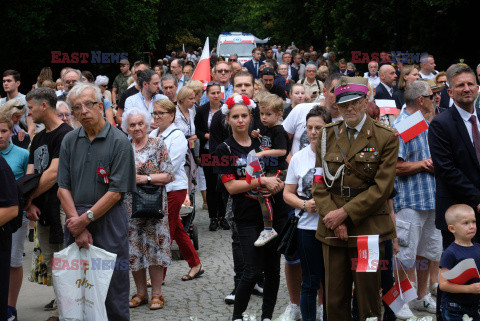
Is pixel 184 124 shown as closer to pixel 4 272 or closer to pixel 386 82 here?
pixel 386 82

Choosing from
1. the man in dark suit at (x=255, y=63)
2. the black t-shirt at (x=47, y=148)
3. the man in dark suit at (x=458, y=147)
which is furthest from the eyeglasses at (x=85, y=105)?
the man in dark suit at (x=255, y=63)

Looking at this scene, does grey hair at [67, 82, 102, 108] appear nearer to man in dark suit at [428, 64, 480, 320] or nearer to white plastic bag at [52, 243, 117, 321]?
white plastic bag at [52, 243, 117, 321]

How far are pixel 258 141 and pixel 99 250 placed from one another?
1960 mm

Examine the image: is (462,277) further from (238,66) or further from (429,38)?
(429,38)

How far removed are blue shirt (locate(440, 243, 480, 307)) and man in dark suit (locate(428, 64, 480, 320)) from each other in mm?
261

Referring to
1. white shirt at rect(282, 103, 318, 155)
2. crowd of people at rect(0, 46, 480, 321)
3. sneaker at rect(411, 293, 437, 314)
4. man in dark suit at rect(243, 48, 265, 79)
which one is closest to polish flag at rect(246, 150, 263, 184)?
crowd of people at rect(0, 46, 480, 321)

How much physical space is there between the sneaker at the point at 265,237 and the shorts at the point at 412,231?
147 cm

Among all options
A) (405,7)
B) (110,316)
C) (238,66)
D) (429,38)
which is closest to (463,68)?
(110,316)

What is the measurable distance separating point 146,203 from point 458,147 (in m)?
3.18

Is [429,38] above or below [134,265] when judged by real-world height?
above

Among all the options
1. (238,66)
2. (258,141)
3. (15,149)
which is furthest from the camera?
(238,66)

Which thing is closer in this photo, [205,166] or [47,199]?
[47,199]

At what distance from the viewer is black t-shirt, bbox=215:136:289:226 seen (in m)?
6.37

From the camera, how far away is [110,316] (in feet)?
18.8
